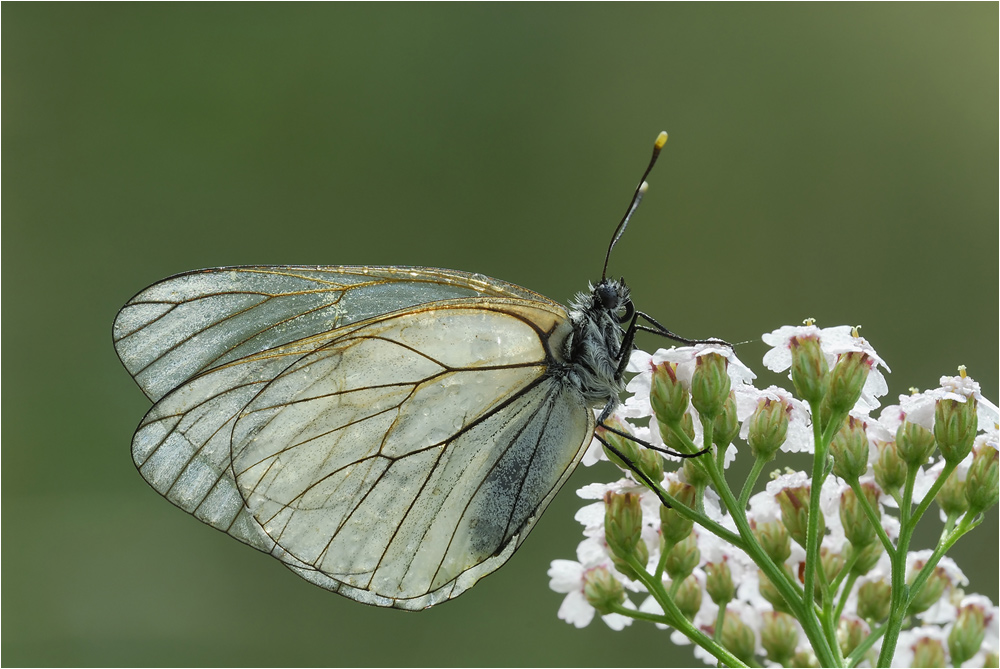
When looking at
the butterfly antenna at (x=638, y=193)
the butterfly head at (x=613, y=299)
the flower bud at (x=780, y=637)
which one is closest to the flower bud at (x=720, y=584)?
the flower bud at (x=780, y=637)

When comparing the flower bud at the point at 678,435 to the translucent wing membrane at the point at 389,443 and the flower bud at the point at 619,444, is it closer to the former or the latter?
the flower bud at the point at 619,444

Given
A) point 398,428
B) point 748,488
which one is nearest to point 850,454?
point 748,488

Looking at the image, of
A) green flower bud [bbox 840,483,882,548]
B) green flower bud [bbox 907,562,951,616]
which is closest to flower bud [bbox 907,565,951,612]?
green flower bud [bbox 907,562,951,616]

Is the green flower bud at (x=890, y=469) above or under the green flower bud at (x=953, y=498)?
above

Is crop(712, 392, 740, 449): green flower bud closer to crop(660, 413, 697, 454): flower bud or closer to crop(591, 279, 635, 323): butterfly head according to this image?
crop(660, 413, 697, 454): flower bud

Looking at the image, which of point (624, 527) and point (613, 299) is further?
point (613, 299)

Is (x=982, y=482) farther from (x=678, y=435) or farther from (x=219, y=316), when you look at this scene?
(x=219, y=316)

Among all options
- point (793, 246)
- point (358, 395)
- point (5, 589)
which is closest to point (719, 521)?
point (358, 395)
